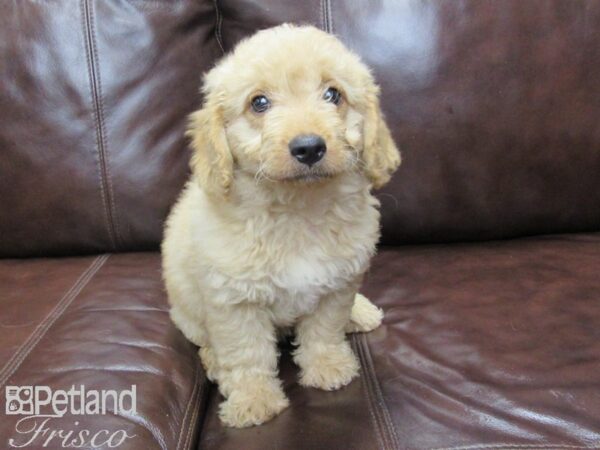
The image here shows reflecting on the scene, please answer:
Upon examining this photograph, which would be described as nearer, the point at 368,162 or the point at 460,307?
the point at 368,162

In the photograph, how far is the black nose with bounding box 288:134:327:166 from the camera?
128cm

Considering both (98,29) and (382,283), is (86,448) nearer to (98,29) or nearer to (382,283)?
(382,283)

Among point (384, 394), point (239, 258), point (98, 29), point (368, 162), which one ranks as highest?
point (98, 29)

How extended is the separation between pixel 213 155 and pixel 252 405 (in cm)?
66

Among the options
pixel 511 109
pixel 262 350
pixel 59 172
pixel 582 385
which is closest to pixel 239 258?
pixel 262 350

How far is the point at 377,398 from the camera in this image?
4.80ft

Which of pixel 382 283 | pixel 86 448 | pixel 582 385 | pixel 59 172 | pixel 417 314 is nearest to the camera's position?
pixel 86 448

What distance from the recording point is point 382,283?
6.56 feet

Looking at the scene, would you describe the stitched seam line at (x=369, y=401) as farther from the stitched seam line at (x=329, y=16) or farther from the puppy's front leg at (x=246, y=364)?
the stitched seam line at (x=329, y=16)

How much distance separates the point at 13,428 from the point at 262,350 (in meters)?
0.63

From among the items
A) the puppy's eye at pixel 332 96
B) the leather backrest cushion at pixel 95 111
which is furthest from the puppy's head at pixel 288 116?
the leather backrest cushion at pixel 95 111

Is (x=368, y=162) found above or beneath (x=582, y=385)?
above

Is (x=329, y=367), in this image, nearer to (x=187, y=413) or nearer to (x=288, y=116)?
(x=187, y=413)

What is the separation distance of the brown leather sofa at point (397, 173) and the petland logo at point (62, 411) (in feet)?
0.70
